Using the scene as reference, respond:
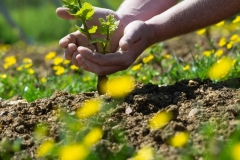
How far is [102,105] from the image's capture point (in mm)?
2586

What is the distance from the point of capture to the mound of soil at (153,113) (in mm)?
2176

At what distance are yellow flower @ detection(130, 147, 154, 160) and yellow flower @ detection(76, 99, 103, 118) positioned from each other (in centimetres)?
41

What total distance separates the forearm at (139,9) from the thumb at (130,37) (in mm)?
440

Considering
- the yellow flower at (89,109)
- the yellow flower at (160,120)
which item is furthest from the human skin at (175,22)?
the yellow flower at (160,120)

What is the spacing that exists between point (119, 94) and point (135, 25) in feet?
1.37

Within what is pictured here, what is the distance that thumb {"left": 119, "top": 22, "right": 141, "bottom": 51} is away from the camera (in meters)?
2.68

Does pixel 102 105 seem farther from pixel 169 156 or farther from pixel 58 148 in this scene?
pixel 169 156

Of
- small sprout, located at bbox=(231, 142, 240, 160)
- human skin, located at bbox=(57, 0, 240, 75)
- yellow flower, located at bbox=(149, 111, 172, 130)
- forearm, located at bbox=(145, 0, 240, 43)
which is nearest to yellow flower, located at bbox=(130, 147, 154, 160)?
yellow flower, located at bbox=(149, 111, 172, 130)

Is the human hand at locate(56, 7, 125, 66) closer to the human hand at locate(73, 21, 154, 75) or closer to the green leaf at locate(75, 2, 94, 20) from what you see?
the human hand at locate(73, 21, 154, 75)

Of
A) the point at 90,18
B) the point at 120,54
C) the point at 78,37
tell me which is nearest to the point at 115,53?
the point at 120,54

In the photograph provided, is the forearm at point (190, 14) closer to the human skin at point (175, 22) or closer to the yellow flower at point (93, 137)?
the human skin at point (175, 22)

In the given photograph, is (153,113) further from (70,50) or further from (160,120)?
(70,50)

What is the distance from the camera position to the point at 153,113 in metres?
2.53

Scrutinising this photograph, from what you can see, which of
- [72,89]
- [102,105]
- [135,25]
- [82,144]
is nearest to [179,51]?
[72,89]
